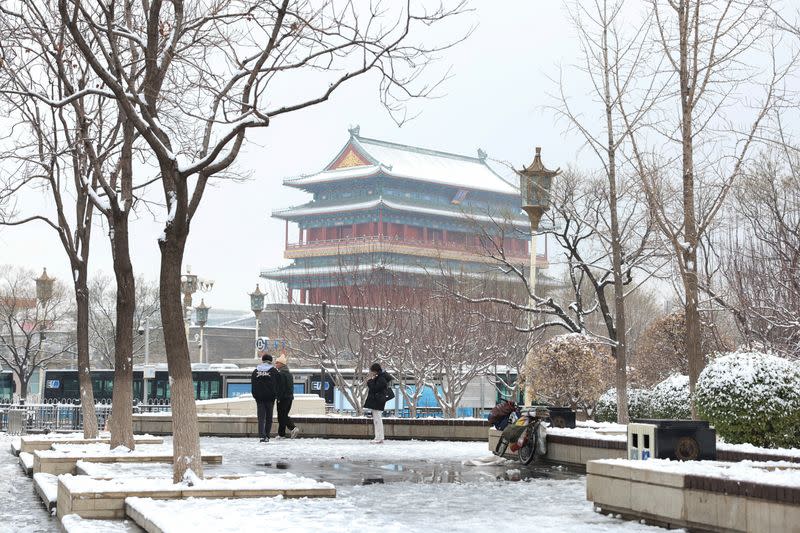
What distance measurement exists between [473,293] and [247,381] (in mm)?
9782

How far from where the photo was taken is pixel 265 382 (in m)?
20.0

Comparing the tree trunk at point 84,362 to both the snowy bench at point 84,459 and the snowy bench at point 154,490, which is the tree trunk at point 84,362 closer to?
the snowy bench at point 84,459

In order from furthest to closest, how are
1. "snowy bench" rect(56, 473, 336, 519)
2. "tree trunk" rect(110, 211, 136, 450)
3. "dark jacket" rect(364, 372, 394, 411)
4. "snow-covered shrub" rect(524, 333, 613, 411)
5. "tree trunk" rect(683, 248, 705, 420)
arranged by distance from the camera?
"snow-covered shrub" rect(524, 333, 613, 411) → "dark jacket" rect(364, 372, 394, 411) → "tree trunk" rect(683, 248, 705, 420) → "tree trunk" rect(110, 211, 136, 450) → "snowy bench" rect(56, 473, 336, 519)

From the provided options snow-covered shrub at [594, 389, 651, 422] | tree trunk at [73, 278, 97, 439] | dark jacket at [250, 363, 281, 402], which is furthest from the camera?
snow-covered shrub at [594, 389, 651, 422]

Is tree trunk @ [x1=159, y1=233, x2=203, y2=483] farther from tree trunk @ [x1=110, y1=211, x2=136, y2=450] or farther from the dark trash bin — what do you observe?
the dark trash bin

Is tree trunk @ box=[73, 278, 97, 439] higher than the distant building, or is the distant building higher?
the distant building

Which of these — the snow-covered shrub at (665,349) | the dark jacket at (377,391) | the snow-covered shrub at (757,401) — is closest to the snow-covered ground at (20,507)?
the dark jacket at (377,391)

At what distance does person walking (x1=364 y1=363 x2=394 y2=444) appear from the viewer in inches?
781

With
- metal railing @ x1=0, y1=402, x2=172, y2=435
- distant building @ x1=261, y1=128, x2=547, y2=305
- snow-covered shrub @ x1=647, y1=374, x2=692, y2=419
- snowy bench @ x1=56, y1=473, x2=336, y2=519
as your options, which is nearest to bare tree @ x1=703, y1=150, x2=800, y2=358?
snow-covered shrub @ x1=647, y1=374, x2=692, y2=419

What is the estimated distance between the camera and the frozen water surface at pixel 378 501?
28.1 feet

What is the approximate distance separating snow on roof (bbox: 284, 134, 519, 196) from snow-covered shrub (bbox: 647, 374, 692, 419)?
212 ft

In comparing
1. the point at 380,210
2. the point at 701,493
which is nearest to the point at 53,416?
the point at 701,493

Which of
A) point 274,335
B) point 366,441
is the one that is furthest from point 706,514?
point 274,335

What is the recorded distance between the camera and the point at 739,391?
12.8 meters
